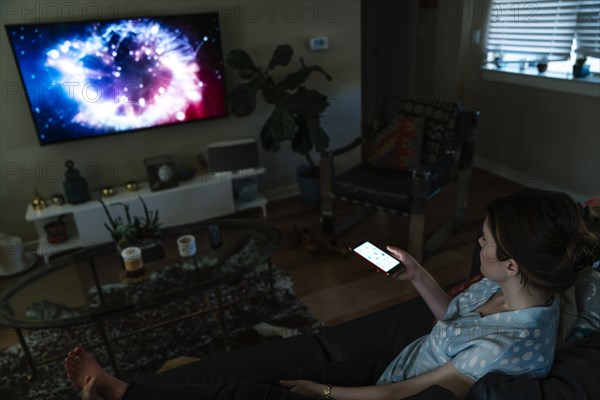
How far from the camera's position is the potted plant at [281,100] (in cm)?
283

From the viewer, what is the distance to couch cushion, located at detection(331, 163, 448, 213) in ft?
8.08

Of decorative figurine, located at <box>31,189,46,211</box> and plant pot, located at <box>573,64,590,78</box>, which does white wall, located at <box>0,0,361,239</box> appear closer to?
decorative figurine, located at <box>31,189,46,211</box>

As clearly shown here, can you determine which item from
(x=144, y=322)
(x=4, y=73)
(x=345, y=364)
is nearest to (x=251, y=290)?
(x=144, y=322)

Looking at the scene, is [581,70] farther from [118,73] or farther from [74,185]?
[74,185]

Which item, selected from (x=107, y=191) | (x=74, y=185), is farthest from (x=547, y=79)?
(x=74, y=185)

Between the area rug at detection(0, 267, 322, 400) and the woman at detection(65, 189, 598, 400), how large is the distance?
2.78ft

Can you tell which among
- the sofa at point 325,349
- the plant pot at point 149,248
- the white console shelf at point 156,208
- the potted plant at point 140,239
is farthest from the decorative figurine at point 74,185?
the sofa at point 325,349

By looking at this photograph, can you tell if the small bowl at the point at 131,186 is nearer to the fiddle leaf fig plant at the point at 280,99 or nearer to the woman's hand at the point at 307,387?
the fiddle leaf fig plant at the point at 280,99

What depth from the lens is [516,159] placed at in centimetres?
353

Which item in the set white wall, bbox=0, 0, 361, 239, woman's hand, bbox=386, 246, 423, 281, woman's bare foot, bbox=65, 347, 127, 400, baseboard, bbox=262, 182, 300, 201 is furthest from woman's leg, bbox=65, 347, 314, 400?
baseboard, bbox=262, 182, 300, 201

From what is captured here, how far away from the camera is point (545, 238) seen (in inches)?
33.7

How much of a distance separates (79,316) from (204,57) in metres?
1.81

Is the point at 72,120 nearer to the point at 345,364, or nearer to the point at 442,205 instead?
the point at 345,364

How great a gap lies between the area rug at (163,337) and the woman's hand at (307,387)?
2.79ft
